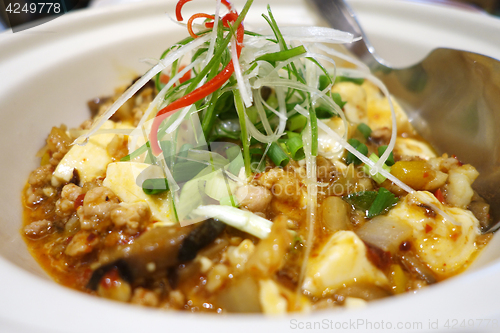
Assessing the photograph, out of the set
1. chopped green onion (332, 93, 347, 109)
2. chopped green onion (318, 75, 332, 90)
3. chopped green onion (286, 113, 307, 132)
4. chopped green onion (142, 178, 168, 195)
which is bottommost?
chopped green onion (142, 178, 168, 195)

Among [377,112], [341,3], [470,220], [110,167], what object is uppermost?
[341,3]

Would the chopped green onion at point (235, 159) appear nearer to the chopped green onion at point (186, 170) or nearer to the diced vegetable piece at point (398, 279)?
the chopped green onion at point (186, 170)

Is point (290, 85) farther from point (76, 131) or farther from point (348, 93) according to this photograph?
point (76, 131)

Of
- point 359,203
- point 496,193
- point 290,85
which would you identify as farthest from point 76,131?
point 496,193

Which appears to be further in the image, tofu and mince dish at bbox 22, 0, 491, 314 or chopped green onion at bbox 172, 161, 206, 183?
chopped green onion at bbox 172, 161, 206, 183

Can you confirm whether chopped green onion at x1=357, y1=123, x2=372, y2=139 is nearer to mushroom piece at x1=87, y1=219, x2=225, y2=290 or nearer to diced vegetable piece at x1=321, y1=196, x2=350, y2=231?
diced vegetable piece at x1=321, y1=196, x2=350, y2=231

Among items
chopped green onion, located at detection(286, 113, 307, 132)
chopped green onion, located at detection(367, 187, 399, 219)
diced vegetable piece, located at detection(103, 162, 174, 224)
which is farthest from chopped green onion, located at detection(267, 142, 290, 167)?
diced vegetable piece, located at detection(103, 162, 174, 224)

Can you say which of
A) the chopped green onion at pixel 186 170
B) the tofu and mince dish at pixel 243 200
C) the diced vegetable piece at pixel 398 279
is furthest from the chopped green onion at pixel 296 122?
the diced vegetable piece at pixel 398 279
